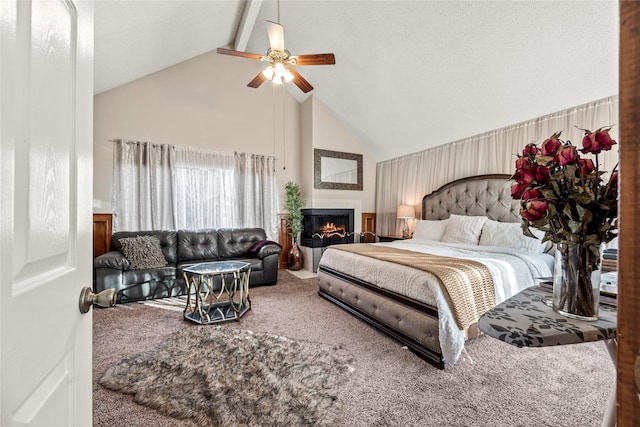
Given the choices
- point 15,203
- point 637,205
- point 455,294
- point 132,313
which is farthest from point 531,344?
point 132,313

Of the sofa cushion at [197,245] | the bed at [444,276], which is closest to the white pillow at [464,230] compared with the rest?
the bed at [444,276]

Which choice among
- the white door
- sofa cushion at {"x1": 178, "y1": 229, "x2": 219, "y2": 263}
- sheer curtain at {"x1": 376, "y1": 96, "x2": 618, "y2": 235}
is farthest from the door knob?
sofa cushion at {"x1": 178, "y1": 229, "x2": 219, "y2": 263}

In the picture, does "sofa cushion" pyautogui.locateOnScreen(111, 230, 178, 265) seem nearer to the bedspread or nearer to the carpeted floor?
the carpeted floor

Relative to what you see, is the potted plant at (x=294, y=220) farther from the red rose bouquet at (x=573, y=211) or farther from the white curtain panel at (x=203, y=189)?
the red rose bouquet at (x=573, y=211)

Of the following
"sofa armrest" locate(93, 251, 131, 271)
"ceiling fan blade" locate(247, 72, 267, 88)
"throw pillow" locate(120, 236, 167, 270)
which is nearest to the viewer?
"sofa armrest" locate(93, 251, 131, 271)

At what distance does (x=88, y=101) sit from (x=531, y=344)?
1.35 meters

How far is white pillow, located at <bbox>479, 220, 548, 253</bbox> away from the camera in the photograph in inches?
113

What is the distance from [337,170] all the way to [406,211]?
1614 millimetres

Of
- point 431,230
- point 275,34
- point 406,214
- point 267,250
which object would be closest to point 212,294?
point 267,250

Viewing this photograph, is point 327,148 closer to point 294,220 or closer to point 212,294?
point 294,220

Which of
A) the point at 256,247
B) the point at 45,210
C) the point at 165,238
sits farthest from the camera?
the point at 256,247

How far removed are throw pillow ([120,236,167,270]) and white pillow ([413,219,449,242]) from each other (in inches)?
147

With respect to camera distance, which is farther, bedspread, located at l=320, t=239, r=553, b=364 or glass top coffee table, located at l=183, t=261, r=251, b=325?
glass top coffee table, located at l=183, t=261, r=251, b=325

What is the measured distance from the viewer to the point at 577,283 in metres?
0.87
